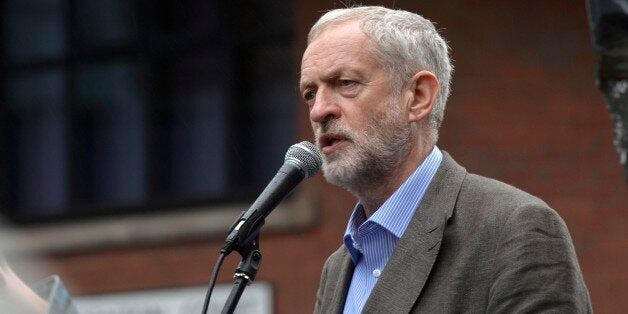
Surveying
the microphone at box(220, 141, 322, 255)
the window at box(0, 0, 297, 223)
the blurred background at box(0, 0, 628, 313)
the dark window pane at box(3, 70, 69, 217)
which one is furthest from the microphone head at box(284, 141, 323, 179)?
the dark window pane at box(3, 70, 69, 217)

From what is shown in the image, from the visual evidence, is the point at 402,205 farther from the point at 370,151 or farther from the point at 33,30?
the point at 33,30

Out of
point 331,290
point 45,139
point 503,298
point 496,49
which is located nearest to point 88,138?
point 45,139

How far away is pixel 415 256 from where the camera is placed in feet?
10.6

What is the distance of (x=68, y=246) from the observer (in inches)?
394

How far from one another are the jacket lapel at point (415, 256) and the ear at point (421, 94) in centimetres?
26

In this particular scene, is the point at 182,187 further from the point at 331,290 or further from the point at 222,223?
the point at 331,290

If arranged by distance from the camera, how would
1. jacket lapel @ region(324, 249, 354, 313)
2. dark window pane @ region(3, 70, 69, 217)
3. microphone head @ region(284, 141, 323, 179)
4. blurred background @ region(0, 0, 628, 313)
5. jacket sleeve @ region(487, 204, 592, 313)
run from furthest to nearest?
dark window pane @ region(3, 70, 69, 217)
blurred background @ region(0, 0, 628, 313)
jacket lapel @ region(324, 249, 354, 313)
microphone head @ region(284, 141, 323, 179)
jacket sleeve @ region(487, 204, 592, 313)

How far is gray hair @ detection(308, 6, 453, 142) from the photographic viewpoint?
3482mm

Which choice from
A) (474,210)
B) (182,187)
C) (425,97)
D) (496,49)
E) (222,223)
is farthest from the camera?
(182,187)

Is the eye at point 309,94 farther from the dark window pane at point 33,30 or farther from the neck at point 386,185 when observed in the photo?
the dark window pane at point 33,30

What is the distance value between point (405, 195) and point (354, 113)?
257 millimetres

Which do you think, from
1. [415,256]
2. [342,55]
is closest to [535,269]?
[415,256]

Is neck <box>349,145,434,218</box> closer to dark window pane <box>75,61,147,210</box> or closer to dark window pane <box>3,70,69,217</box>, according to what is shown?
dark window pane <box>75,61,147,210</box>

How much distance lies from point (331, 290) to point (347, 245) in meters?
0.15
